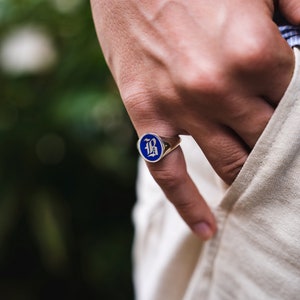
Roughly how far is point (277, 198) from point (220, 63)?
6.3 inches

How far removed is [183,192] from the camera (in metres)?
0.71

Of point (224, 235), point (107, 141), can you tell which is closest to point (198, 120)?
point (224, 235)

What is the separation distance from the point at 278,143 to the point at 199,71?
0.11 m

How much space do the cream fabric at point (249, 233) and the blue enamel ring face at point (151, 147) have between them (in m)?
0.09

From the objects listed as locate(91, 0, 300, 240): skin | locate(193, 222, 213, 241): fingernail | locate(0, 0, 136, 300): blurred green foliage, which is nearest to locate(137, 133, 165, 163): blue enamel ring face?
locate(91, 0, 300, 240): skin

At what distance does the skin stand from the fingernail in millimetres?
27

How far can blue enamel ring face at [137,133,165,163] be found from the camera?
67 centimetres

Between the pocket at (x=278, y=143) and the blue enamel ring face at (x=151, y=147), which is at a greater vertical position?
the pocket at (x=278, y=143)

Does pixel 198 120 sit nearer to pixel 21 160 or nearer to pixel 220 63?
pixel 220 63

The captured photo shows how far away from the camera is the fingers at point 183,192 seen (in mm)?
690

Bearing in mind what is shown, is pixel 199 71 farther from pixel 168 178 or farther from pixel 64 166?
pixel 64 166

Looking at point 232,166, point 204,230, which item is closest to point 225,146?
point 232,166

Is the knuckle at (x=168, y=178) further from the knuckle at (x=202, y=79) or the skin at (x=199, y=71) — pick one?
the knuckle at (x=202, y=79)

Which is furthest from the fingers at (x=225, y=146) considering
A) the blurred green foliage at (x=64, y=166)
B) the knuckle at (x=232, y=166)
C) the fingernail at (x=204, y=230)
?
the blurred green foliage at (x=64, y=166)
